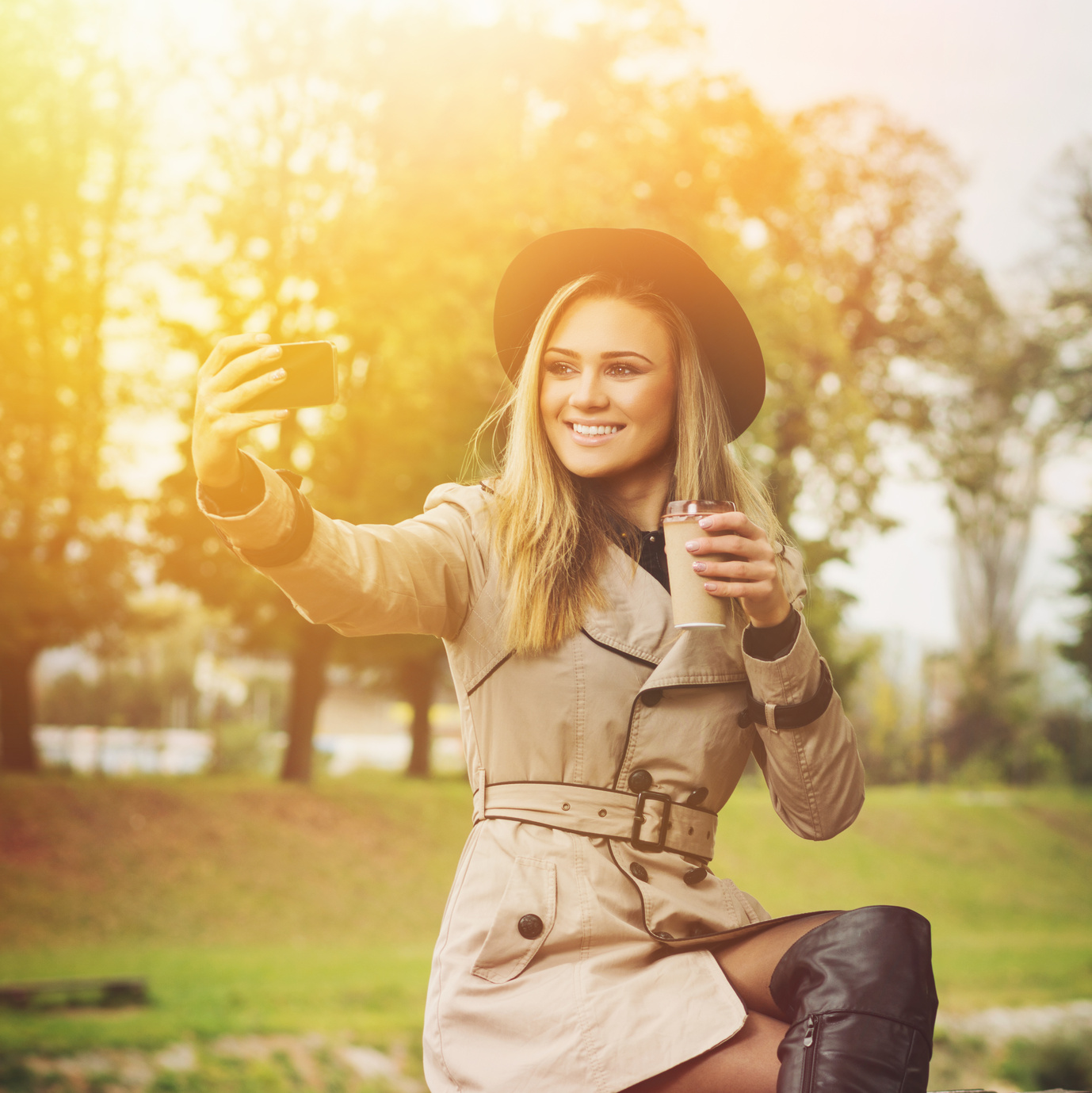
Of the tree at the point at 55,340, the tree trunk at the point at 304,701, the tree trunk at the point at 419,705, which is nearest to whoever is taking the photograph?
the tree at the point at 55,340

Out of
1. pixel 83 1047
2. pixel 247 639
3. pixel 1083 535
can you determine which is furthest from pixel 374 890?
pixel 1083 535

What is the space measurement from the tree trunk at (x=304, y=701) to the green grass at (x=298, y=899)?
0.33 m

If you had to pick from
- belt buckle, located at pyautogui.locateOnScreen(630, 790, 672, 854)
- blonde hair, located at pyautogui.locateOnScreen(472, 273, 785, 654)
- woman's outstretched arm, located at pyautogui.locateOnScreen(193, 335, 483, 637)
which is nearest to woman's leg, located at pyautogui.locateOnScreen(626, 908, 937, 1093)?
belt buckle, located at pyautogui.locateOnScreen(630, 790, 672, 854)

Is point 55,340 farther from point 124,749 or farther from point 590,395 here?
point 590,395

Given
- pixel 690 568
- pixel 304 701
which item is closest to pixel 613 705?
pixel 690 568

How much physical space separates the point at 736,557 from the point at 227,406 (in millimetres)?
686

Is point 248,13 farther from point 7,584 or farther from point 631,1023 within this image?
point 631,1023

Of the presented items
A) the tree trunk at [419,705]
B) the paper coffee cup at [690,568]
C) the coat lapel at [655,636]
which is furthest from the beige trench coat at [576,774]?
the tree trunk at [419,705]

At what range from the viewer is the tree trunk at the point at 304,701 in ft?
37.1

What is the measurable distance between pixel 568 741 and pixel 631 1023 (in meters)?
0.38

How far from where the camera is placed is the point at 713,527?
1494 millimetres

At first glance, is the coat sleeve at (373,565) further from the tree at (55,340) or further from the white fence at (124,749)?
the white fence at (124,749)

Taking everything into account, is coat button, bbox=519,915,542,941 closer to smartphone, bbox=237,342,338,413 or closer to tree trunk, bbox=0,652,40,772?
smartphone, bbox=237,342,338,413

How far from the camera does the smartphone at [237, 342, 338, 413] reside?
4.83 feet
